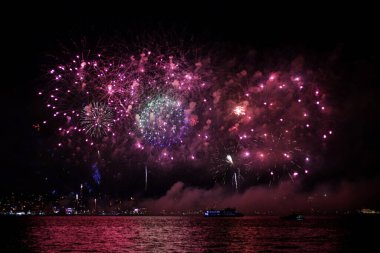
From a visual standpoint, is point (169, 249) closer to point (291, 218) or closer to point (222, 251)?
point (222, 251)

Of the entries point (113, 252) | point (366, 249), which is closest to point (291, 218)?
point (366, 249)

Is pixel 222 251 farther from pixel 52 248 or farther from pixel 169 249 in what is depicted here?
pixel 52 248

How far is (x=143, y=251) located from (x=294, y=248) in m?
17.0

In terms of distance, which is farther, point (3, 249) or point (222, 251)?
point (3, 249)

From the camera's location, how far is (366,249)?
5166 centimetres

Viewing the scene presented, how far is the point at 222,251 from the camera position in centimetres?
4744

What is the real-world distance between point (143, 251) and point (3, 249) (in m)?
16.8

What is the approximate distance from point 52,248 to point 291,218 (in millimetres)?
155077

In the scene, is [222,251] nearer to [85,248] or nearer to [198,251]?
[198,251]

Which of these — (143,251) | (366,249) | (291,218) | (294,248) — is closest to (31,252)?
(143,251)

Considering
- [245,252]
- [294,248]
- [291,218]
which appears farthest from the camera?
[291,218]

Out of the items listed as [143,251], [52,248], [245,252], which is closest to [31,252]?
[52,248]

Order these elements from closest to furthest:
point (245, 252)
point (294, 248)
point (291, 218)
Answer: point (245, 252)
point (294, 248)
point (291, 218)

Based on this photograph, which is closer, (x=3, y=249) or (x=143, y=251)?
(x=143, y=251)
